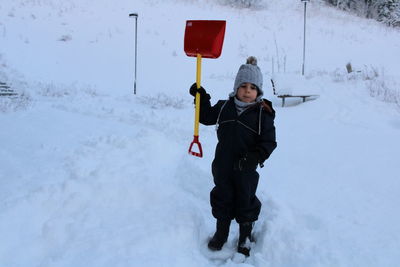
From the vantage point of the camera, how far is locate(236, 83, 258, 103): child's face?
9.06 ft

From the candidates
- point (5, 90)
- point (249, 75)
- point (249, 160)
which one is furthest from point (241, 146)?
point (5, 90)

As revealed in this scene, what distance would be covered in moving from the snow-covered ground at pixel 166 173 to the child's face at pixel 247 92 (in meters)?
1.04

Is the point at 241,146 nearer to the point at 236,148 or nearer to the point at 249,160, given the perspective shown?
the point at 236,148

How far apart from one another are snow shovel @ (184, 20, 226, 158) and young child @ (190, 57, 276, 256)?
176 mm

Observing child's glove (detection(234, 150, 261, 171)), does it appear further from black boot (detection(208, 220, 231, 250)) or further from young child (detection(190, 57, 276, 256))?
black boot (detection(208, 220, 231, 250))

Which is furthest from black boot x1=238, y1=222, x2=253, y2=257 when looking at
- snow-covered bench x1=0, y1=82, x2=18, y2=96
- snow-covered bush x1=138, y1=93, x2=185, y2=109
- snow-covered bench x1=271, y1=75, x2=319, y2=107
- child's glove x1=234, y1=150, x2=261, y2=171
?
snow-covered bench x1=0, y1=82, x2=18, y2=96

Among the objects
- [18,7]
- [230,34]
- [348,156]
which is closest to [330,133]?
[348,156]

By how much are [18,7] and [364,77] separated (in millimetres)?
12557

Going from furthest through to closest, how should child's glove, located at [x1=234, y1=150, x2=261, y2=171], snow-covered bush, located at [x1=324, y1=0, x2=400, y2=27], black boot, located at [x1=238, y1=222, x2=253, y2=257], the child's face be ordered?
1. snow-covered bush, located at [x1=324, y1=0, x2=400, y2=27]
2. black boot, located at [x1=238, y1=222, x2=253, y2=257]
3. the child's face
4. child's glove, located at [x1=234, y1=150, x2=261, y2=171]

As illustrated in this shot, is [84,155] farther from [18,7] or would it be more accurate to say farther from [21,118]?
[18,7]

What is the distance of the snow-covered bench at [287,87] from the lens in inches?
323

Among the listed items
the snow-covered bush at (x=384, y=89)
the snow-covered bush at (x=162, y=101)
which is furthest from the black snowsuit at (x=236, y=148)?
the snow-covered bush at (x=384, y=89)

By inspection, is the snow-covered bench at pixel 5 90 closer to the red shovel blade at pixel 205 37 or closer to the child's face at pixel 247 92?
the red shovel blade at pixel 205 37

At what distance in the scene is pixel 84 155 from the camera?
4094mm
